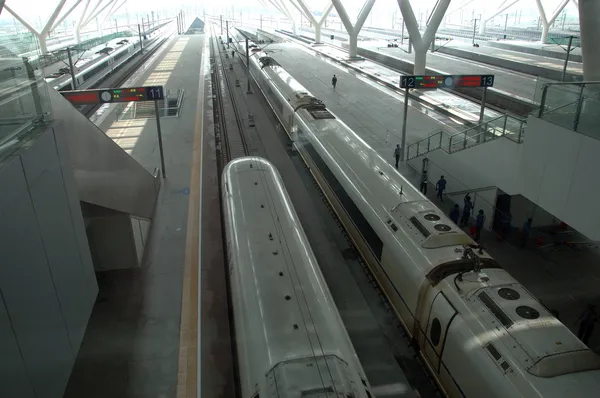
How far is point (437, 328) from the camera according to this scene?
7.36m

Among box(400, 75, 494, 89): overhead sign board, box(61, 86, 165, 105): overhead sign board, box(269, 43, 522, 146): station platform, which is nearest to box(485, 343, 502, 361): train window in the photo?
box(269, 43, 522, 146): station platform

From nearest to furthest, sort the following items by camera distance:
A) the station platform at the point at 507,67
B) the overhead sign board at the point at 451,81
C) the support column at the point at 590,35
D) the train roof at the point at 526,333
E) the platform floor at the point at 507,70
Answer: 1. the train roof at the point at 526,333
2. the support column at the point at 590,35
3. the overhead sign board at the point at 451,81
4. the platform floor at the point at 507,70
5. the station platform at the point at 507,67

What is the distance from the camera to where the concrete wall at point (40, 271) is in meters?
4.92

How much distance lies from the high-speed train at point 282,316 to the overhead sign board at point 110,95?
24.2ft

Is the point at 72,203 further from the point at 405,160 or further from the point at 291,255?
the point at 405,160

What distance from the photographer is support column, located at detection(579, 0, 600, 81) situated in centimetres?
1230

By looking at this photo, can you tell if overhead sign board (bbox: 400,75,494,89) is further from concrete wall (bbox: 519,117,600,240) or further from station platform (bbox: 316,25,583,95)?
station platform (bbox: 316,25,583,95)

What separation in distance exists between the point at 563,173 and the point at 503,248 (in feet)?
11.1

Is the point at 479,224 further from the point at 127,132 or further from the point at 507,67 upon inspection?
the point at 507,67

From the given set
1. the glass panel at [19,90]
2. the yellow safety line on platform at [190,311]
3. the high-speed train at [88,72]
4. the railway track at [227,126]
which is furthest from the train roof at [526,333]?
the high-speed train at [88,72]

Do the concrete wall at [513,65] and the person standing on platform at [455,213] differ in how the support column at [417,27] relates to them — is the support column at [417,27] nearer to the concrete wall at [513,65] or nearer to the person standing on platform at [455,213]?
the concrete wall at [513,65]

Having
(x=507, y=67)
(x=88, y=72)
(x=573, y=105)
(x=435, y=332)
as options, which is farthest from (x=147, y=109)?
(x=507, y=67)

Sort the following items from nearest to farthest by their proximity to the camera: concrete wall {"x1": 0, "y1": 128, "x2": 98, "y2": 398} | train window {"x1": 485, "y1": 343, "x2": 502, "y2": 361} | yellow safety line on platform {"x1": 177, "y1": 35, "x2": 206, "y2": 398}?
concrete wall {"x1": 0, "y1": 128, "x2": 98, "y2": 398} → train window {"x1": 485, "y1": 343, "x2": 502, "y2": 361} → yellow safety line on platform {"x1": 177, "y1": 35, "x2": 206, "y2": 398}

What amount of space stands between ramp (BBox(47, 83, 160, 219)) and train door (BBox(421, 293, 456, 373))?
20.5ft
